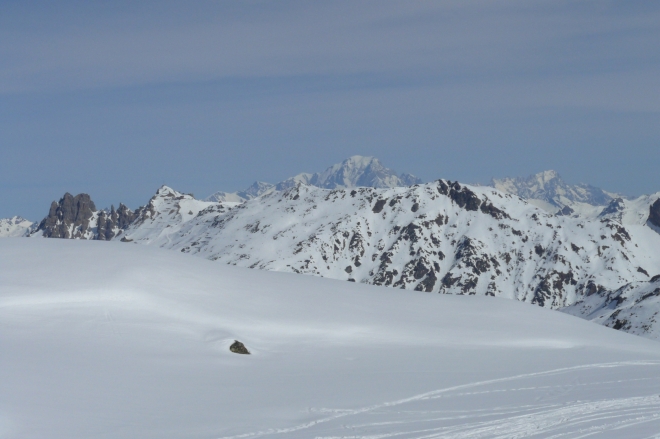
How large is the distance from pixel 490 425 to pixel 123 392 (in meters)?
10.7

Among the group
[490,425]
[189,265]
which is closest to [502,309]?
[189,265]

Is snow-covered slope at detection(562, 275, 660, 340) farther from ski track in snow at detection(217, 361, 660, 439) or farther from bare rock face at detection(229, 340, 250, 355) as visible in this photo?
ski track in snow at detection(217, 361, 660, 439)

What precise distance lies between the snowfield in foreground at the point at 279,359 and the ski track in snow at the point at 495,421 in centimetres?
8

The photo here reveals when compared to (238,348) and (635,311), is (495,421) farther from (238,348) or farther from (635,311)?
(635,311)

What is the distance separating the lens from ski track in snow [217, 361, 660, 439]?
17375 millimetres

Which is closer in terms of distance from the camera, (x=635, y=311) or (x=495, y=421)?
(x=495, y=421)

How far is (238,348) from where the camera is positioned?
27.8m

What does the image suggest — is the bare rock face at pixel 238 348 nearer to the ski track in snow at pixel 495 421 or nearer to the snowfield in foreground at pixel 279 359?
the snowfield in foreground at pixel 279 359

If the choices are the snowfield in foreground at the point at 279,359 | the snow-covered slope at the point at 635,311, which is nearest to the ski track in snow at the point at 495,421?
the snowfield in foreground at the point at 279,359

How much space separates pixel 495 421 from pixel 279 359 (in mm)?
11054

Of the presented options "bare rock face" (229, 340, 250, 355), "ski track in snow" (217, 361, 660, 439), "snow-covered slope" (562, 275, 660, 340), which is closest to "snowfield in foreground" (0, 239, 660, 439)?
"ski track in snow" (217, 361, 660, 439)

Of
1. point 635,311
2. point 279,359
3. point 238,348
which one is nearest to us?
point 279,359

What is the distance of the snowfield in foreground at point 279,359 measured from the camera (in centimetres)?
1842

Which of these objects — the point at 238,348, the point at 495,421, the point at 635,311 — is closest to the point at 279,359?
the point at 238,348
